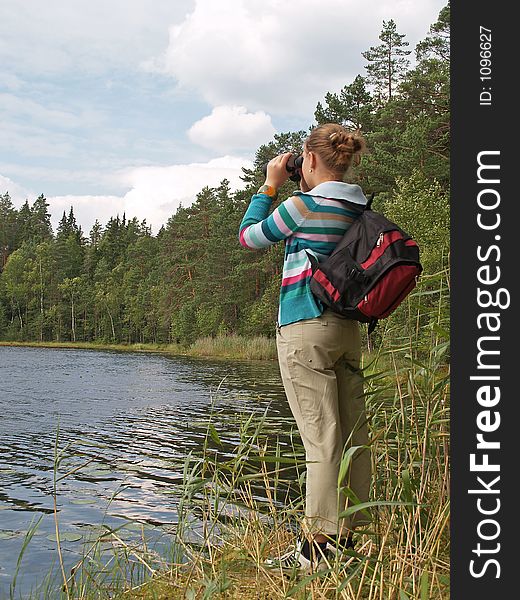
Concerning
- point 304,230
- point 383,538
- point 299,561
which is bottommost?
point 299,561

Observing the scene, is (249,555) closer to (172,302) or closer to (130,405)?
(130,405)

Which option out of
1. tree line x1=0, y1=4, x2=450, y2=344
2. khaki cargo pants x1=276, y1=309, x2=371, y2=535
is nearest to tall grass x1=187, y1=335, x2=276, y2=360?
tree line x1=0, y1=4, x2=450, y2=344

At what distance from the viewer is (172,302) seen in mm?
49250

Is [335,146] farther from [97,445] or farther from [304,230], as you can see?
[97,445]

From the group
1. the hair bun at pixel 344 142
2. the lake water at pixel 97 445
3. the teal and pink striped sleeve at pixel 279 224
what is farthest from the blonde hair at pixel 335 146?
the lake water at pixel 97 445

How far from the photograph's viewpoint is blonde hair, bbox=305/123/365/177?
284 centimetres

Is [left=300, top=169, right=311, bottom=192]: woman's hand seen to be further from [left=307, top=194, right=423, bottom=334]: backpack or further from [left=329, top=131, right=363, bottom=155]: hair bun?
[left=307, top=194, right=423, bottom=334]: backpack

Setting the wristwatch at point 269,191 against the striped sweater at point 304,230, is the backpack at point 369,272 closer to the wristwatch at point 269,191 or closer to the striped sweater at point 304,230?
the striped sweater at point 304,230

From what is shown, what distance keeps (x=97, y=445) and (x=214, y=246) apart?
121 feet

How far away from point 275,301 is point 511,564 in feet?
116

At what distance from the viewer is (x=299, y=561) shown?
8.93 ft

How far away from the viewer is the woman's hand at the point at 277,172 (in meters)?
3.02

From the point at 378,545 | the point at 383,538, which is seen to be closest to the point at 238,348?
the point at 378,545

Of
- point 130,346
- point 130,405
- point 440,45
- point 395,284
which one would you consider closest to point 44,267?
point 130,346
